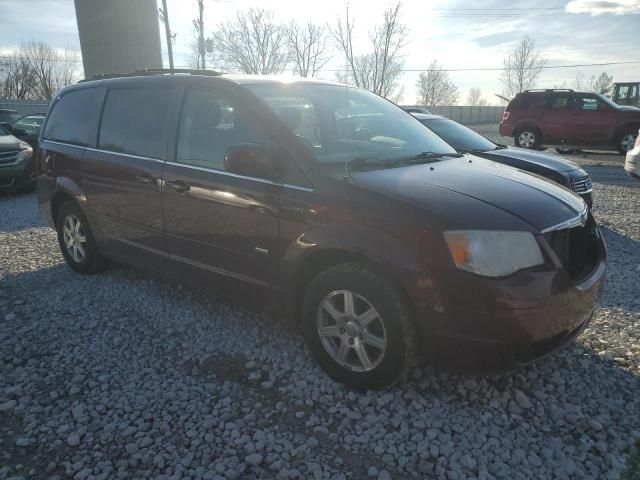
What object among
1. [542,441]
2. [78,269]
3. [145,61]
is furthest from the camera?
[145,61]

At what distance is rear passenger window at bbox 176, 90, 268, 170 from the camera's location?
3.29 m

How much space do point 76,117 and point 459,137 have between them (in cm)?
509

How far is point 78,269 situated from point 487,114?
49586 mm

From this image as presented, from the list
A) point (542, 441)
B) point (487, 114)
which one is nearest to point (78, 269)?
point (542, 441)

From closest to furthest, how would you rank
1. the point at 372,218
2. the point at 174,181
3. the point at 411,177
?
the point at 372,218 < the point at 411,177 < the point at 174,181

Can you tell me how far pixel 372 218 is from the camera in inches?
104

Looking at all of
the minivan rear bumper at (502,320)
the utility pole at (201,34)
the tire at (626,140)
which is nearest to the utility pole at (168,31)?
the utility pole at (201,34)

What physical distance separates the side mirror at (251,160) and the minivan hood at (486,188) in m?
0.50

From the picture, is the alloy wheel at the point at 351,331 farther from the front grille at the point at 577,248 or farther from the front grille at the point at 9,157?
the front grille at the point at 9,157

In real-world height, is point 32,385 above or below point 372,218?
below

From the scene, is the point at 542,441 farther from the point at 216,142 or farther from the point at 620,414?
the point at 216,142

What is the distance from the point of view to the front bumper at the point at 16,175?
945 cm

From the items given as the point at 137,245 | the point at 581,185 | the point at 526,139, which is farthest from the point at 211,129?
the point at 526,139

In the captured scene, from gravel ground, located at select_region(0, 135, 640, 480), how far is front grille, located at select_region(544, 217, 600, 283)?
2.16ft
